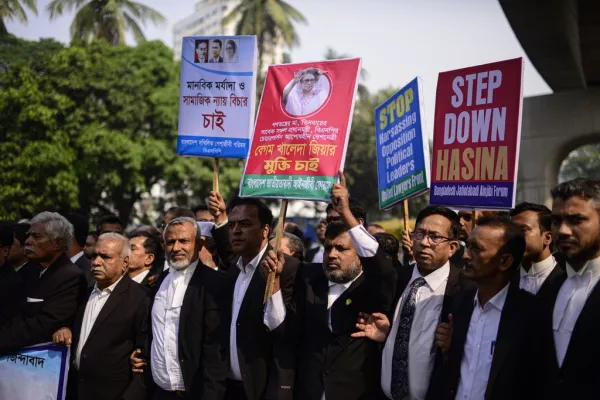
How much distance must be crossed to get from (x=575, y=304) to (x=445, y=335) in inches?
32.5

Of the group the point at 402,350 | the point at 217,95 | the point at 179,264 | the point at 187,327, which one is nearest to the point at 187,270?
the point at 179,264

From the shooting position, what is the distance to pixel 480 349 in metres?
3.89

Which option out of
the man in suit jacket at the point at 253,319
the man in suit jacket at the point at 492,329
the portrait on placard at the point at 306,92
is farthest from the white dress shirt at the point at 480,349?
the portrait on placard at the point at 306,92

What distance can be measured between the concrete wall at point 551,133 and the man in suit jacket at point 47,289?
1498 cm

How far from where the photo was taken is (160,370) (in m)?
5.30

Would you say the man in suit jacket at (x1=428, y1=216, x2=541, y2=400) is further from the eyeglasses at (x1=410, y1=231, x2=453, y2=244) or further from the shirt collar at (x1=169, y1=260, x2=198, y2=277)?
the shirt collar at (x1=169, y1=260, x2=198, y2=277)

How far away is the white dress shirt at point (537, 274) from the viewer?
15.6 ft

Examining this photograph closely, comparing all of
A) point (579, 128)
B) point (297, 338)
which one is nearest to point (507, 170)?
point (297, 338)

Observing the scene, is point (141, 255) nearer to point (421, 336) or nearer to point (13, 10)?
point (421, 336)

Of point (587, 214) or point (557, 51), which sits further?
point (557, 51)

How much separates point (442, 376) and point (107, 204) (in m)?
30.1

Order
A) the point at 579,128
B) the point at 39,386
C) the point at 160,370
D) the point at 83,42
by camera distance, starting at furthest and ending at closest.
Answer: the point at 83,42 → the point at 579,128 → the point at 39,386 → the point at 160,370

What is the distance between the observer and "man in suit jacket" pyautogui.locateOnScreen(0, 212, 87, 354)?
231 inches

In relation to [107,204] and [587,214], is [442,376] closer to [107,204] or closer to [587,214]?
[587,214]
